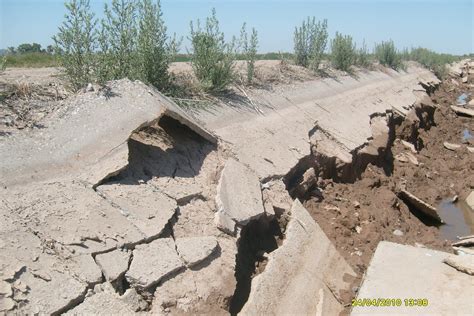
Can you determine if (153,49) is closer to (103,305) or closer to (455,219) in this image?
(103,305)

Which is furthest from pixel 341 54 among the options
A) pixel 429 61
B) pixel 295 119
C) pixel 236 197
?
pixel 429 61

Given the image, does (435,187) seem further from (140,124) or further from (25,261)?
(25,261)

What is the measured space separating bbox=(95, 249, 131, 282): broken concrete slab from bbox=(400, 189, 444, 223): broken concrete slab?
17.5ft

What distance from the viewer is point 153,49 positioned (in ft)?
21.0

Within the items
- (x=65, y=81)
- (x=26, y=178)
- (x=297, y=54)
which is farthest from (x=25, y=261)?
(x=297, y=54)

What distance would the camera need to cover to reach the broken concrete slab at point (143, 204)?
3.75 meters

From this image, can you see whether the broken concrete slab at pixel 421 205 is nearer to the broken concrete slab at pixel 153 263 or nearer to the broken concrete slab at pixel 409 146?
the broken concrete slab at pixel 409 146

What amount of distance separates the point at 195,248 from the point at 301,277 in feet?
3.51

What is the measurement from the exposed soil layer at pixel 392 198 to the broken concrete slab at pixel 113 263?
2616mm

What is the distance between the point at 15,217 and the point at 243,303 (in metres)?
1.80

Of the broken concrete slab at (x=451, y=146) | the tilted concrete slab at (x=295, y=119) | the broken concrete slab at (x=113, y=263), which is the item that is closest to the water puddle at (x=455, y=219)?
the tilted concrete slab at (x=295, y=119)

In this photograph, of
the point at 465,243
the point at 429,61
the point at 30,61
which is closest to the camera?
the point at 465,243

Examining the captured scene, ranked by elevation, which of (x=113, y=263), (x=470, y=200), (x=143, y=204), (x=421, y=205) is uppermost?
(x=143, y=204)

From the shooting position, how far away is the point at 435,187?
8828 mm
